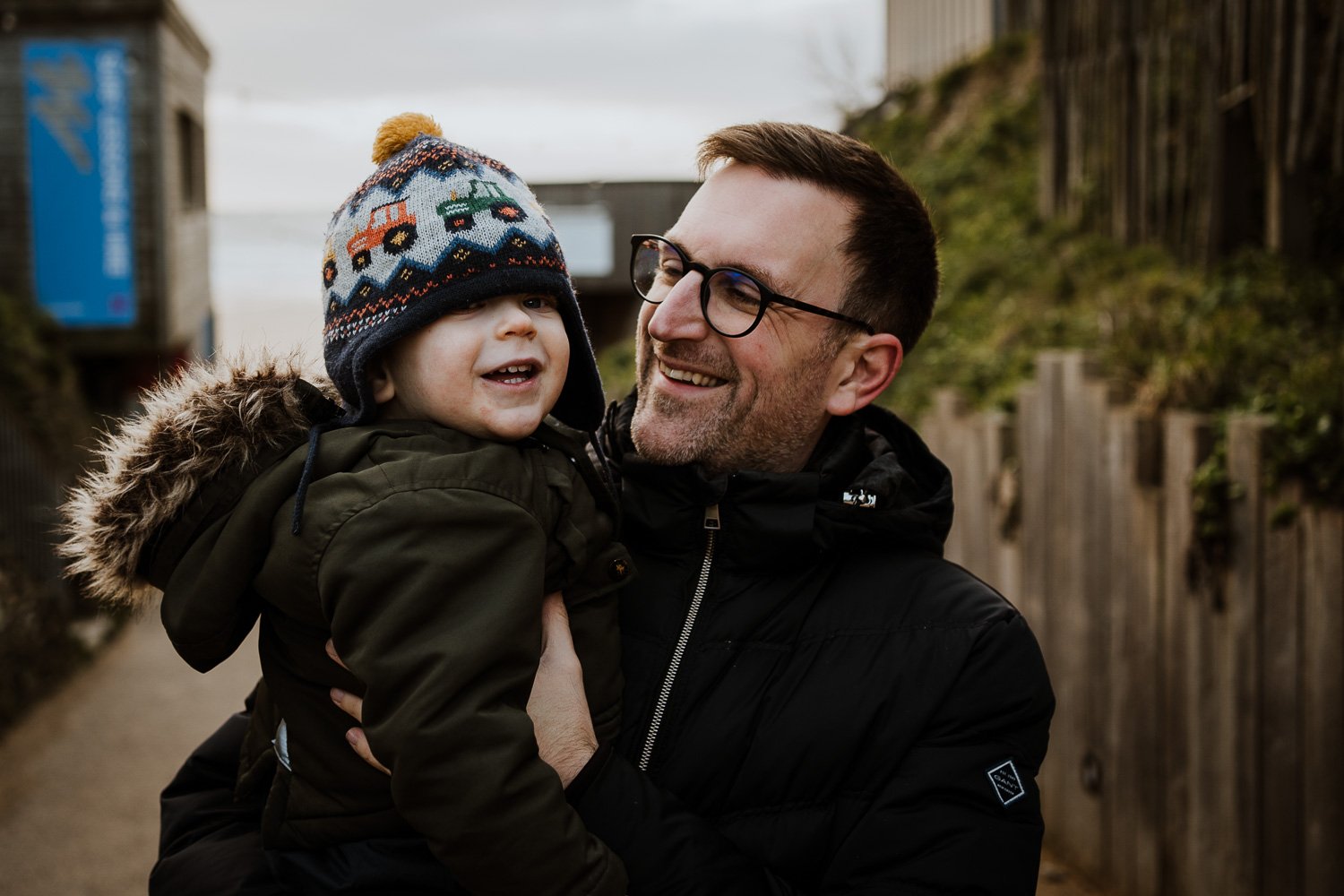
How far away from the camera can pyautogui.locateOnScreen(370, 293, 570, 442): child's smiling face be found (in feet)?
6.49

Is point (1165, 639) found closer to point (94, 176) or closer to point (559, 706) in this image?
point (559, 706)

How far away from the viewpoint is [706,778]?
2096 millimetres

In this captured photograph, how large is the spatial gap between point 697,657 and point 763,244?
0.84 meters

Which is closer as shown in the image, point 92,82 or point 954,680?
point 954,680

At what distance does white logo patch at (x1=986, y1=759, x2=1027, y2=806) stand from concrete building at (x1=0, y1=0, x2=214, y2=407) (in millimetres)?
12608

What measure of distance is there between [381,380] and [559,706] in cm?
61

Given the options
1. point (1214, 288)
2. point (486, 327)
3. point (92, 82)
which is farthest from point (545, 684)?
point (92, 82)

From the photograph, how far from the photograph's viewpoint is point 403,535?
68.6 inches

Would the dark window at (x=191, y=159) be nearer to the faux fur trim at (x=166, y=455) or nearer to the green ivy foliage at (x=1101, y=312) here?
the green ivy foliage at (x=1101, y=312)

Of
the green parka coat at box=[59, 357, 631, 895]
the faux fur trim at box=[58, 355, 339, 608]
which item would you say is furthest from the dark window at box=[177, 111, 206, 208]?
the green parka coat at box=[59, 357, 631, 895]

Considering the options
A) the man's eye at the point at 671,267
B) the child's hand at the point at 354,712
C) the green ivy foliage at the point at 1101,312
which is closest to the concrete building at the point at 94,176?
the green ivy foliage at the point at 1101,312

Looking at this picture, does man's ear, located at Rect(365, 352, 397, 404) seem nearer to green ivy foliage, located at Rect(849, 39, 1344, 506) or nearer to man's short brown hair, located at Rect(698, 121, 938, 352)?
man's short brown hair, located at Rect(698, 121, 938, 352)

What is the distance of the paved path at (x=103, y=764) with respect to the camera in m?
5.94

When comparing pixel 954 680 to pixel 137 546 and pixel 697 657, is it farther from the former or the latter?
pixel 137 546
